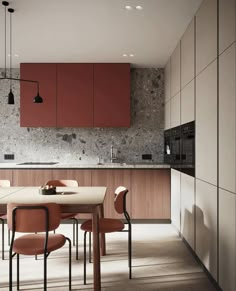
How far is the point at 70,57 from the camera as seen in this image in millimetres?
5285

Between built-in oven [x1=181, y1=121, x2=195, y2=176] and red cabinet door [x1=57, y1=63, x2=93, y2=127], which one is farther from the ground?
red cabinet door [x1=57, y1=63, x2=93, y2=127]

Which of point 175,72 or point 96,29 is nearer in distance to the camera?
point 96,29

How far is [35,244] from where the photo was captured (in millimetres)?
2615

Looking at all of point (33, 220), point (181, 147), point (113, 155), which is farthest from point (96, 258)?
point (113, 155)

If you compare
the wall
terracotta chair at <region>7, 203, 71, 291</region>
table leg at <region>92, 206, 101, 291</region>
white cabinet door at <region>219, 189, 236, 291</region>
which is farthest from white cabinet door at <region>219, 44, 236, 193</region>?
terracotta chair at <region>7, 203, 71, 291</region>

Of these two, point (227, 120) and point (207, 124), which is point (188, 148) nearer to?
point (207, 124)

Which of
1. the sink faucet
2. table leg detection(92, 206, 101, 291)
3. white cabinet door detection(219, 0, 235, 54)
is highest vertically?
white cabinet door detection(219, 0, 235, 54)

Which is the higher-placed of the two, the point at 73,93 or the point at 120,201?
the point at 73,93

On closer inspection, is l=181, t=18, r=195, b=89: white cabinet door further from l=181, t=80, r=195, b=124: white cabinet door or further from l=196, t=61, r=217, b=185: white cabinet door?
l=196, t=61, r=217, b=185: white cabinet door

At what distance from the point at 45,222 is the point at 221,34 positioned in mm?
2071

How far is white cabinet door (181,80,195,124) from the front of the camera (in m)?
3.63

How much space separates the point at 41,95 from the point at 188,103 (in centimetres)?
283

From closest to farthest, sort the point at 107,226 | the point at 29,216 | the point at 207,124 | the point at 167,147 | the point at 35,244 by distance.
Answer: the point at 29,216
the point at 35,244
the point at 207,124
the point at 107,226
the point at 167,147

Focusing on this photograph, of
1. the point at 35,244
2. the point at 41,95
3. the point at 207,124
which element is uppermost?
the point at 41,95
